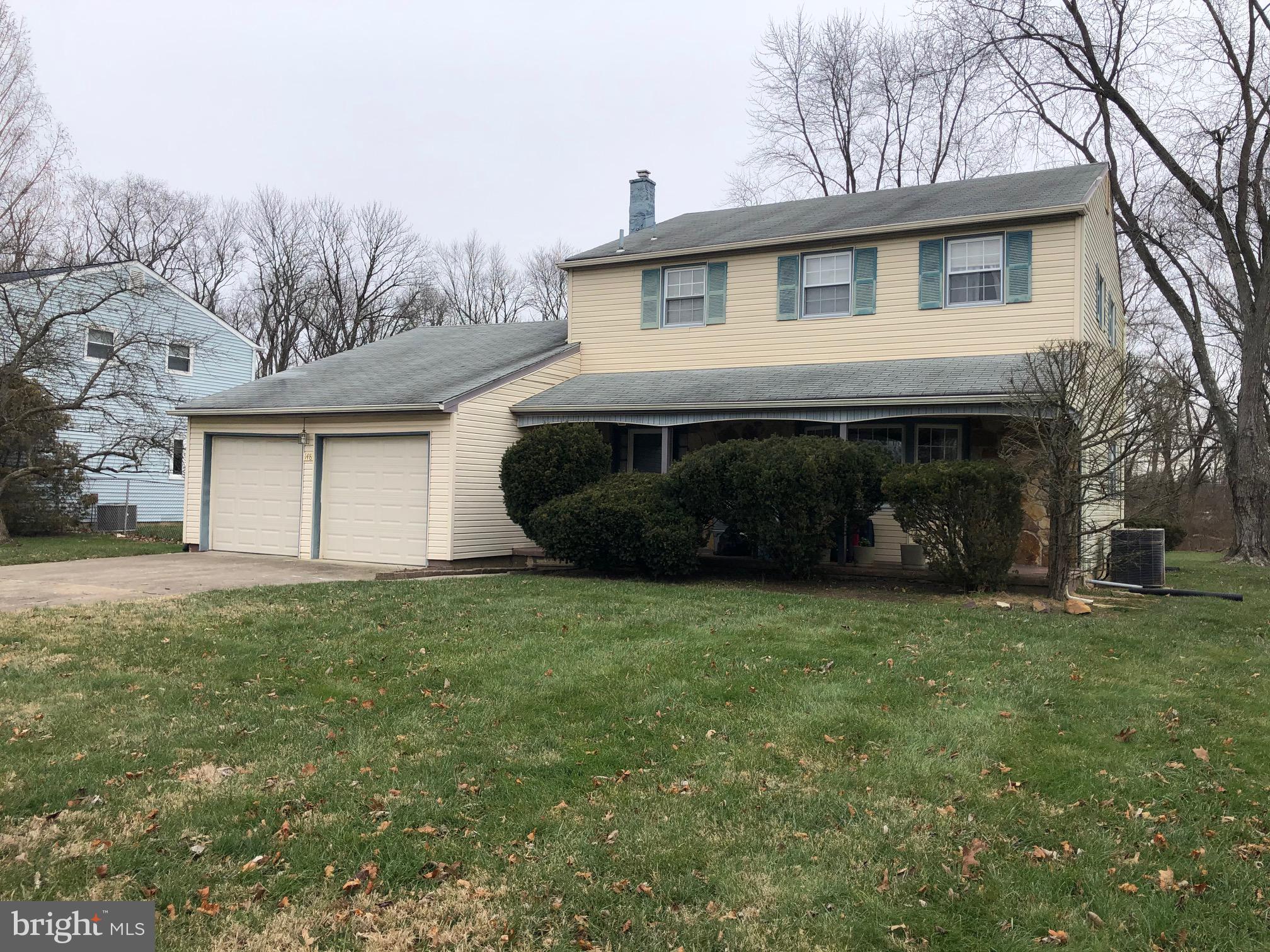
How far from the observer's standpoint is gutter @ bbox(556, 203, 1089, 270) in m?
13.0

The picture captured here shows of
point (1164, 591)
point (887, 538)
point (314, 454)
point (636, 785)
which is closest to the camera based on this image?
point (636, 785)

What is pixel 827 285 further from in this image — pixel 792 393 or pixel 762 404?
pixel 762 404

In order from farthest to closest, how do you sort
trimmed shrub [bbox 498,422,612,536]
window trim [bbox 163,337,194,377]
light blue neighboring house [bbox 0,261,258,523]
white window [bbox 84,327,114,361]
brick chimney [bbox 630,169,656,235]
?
window trim [bbox 163,337,194,377]
white window [bbox 84,327,114,361]
light blue neighboring house [bbox 0,261,258,523]
brick chimney [bbox 630,169,656,235]
trimmed shrub [bbox 498,422,612,536]

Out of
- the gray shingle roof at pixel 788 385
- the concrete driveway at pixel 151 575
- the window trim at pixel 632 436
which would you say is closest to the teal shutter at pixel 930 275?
the gray shingle roof at pixel 788 385

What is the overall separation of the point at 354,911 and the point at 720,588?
808 cm

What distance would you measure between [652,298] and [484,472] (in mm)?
4786

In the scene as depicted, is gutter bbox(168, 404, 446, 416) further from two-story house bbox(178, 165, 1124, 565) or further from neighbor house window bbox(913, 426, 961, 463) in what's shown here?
neighbor house window bbox(913, 426, 961, 463)

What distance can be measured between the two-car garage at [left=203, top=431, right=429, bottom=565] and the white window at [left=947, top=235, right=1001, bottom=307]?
29.2 feet

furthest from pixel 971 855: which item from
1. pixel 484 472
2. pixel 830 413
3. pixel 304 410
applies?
pixel 304 410

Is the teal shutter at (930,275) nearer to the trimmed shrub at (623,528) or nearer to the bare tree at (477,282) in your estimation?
the trimmed shrub at (623,528)

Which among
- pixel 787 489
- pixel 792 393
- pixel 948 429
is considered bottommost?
pixel 787 489

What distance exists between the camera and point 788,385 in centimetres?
1352

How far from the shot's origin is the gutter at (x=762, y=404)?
11.4m

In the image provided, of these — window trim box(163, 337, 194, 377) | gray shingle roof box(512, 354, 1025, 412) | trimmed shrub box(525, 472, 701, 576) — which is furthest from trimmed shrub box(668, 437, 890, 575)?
window trim box(163, 337, 194, 377)
